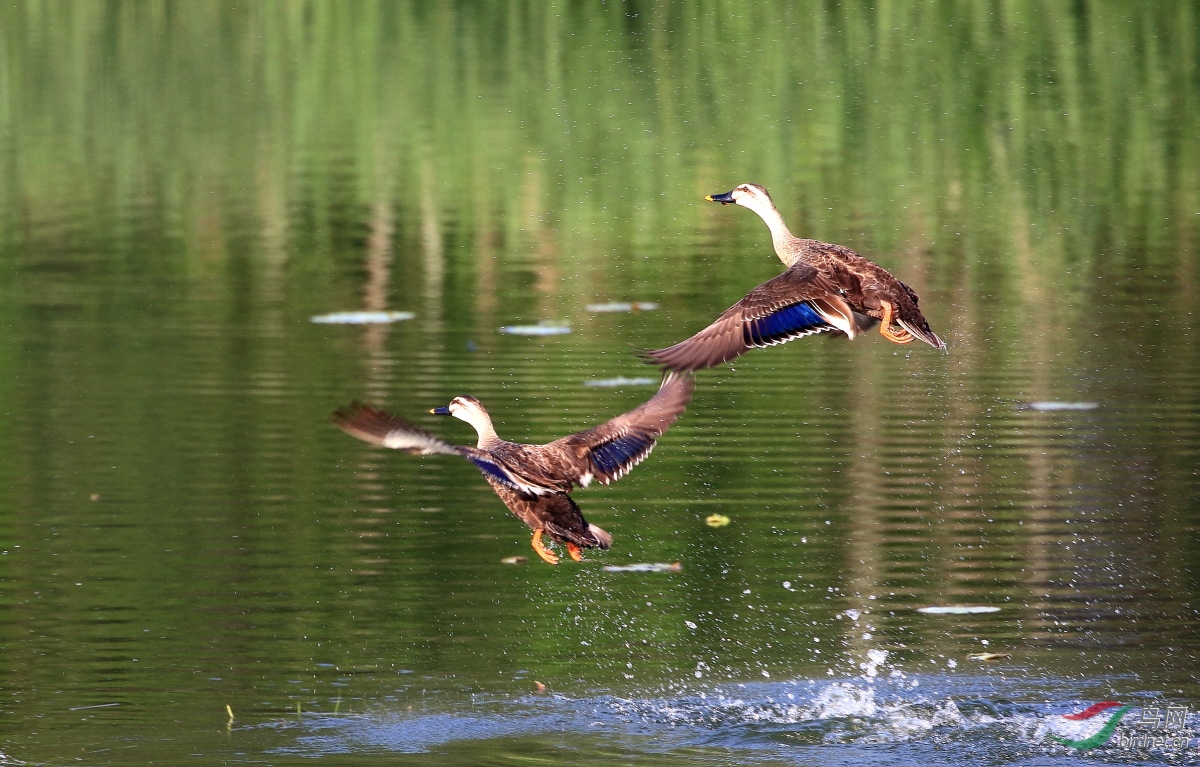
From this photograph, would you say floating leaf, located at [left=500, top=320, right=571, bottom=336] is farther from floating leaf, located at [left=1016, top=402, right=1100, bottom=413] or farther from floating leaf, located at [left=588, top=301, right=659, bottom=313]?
floating leaf, located at [left=1016, top=402, right=1100, bottom=413]

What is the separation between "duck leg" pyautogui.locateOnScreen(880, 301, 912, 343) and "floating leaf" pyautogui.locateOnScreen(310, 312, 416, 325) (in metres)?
8.13

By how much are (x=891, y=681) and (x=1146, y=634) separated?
4.48 feet

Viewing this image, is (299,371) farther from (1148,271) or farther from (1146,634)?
(1148,271)

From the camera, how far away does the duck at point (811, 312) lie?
328 inches

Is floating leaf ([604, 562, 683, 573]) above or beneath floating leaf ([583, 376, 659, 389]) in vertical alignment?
beneath

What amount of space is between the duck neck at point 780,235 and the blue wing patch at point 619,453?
970 mm

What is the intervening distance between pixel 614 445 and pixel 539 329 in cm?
701

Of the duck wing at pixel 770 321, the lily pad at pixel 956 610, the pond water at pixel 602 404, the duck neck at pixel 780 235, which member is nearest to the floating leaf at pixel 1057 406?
the pond water at pixel 602 404

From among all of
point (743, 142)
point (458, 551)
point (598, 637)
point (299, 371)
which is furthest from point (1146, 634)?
point (743, 142)

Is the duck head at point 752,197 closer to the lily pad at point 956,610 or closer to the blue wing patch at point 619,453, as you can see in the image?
the blue wing patch at point 619,453

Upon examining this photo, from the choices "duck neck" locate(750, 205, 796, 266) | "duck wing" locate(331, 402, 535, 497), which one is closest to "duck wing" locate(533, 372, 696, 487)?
"duck neck" locate(750, 205, 796, 266)

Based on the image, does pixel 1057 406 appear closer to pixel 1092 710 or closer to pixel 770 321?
pixel 1092 710

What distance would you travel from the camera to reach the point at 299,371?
47.9 ft

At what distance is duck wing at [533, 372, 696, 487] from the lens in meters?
8.90
